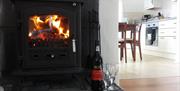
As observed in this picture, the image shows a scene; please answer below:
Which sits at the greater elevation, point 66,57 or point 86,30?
point 86,30

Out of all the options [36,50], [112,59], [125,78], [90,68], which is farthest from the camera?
[125,78]

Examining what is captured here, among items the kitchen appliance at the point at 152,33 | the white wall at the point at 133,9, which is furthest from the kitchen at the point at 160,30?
the white wall at the point at 133,9

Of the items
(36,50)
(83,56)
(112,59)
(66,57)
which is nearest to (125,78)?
(112,59)

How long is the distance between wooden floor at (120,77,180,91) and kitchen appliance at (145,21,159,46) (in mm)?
3158

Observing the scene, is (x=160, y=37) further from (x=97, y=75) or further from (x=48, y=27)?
(x=48, y=27)

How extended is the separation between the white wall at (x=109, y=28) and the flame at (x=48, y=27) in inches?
19.7

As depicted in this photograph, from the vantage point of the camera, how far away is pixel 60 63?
2008 millimetres

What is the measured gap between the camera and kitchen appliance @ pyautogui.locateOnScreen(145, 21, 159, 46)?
6035mm

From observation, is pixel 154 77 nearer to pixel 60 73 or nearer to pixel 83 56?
pixel 83 56

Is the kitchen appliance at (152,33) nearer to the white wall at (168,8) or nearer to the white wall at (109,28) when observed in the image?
the white wall at (168,8)

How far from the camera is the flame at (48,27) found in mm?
1983

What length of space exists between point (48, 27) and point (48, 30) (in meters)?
0.03

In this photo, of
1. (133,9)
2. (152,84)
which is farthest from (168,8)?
(152,84)

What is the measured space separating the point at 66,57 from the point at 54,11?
1.35 feet
